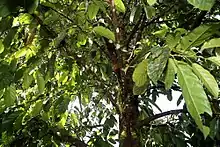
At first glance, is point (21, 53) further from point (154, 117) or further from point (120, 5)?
point (154, 117)

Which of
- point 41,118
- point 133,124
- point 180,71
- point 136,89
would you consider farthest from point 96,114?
point 180,71

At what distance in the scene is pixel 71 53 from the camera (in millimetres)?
1153

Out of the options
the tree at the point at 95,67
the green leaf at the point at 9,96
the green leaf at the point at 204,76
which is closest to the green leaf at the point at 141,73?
the tree at the point at 95,67

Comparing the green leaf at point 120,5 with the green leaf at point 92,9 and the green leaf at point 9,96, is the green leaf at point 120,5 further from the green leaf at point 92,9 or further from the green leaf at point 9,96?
the green leaf at point 9,96

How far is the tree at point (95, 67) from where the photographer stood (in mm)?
895

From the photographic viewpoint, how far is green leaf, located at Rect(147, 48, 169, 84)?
637mm

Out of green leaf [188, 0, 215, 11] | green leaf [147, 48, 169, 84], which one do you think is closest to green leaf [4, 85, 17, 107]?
green leaf [147, 48, 169, 84]

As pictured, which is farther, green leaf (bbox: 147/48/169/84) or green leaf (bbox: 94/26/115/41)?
green leaf (bbox: 94/26/115/41)

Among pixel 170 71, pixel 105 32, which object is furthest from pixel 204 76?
pixel 105 32

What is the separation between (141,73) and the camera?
0.73 meters

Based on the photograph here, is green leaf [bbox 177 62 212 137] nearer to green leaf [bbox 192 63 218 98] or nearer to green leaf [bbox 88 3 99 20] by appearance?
green leaf [bbox 192 63 218 98]

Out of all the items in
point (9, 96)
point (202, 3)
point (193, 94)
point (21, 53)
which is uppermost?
point (21, 53)

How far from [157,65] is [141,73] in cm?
9

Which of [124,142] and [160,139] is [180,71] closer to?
[124,142]
